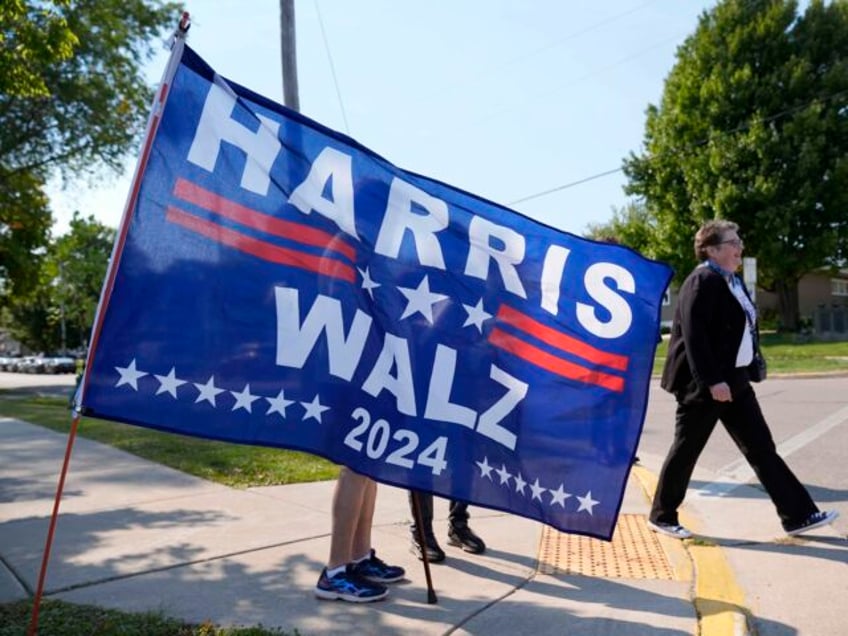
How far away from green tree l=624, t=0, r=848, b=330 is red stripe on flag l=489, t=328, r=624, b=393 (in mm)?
29255

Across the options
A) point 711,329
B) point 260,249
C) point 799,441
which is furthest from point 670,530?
point 799,441

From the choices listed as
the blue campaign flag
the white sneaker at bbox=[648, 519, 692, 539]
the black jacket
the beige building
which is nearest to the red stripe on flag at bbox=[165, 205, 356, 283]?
the blue campaign flag

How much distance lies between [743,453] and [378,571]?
2.40 m

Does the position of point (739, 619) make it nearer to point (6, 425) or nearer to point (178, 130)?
point (178, 130)

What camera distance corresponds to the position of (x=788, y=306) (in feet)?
116

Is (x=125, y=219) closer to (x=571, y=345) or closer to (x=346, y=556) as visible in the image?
(x=346, y=556)

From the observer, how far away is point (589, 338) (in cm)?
369

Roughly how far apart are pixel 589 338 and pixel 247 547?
7.65 ft

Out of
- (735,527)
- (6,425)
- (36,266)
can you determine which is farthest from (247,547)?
(36,266)

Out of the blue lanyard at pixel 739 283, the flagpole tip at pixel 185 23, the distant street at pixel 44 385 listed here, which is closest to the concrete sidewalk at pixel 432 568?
the blue lanyard at pixel 739 283

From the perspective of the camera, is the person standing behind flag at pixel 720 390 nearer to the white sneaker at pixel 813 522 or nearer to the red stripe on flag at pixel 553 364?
the white sneaker at pixel 813 522

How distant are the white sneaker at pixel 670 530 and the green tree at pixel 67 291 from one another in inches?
1226

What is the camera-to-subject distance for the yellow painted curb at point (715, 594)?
3.40m

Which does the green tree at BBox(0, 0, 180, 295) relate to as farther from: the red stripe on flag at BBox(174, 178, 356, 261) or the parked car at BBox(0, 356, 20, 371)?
the parked car at BBox(0, 356, 20, 371)
